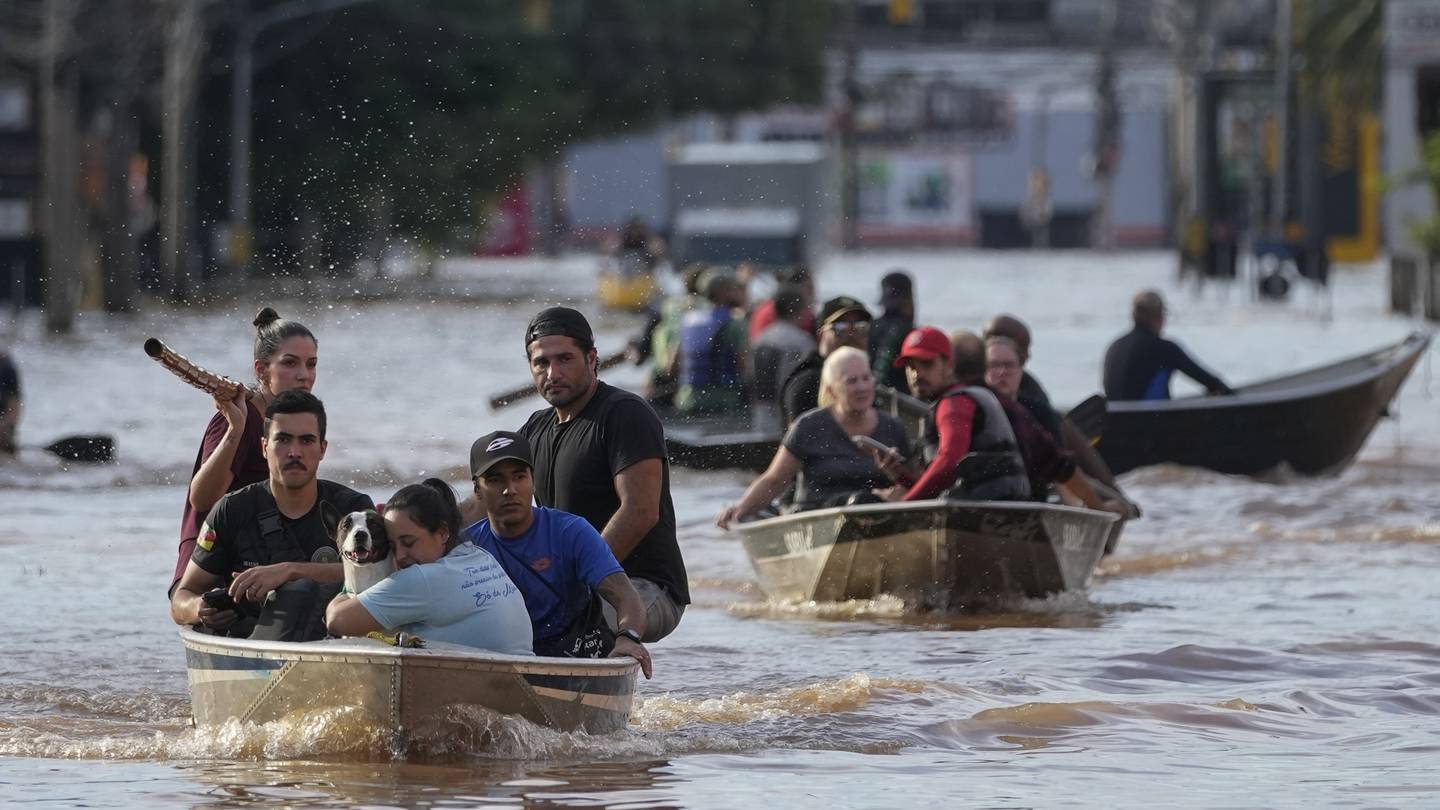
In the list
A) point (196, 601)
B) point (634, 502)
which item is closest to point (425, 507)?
point (196, 601)

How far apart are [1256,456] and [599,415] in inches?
441

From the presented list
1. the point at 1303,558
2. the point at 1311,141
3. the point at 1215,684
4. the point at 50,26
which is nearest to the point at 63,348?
the point at 50,26

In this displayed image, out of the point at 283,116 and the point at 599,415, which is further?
the point at 283,116

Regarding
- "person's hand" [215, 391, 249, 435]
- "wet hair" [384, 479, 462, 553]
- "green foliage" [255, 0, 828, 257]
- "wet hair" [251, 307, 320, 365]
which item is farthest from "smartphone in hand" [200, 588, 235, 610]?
"green foliage" [255, 0, 828, 257]

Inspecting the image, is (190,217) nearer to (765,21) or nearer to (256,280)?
(256,280)

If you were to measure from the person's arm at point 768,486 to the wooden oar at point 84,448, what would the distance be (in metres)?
9.75

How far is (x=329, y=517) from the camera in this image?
8.92m

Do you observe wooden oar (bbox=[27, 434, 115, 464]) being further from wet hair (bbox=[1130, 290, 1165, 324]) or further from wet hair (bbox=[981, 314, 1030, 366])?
wet hair (bbox=[981, 314, 1030, 366])

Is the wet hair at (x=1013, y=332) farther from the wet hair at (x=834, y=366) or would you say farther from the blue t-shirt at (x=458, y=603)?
the blue t-shirt at (x=458, y=603)

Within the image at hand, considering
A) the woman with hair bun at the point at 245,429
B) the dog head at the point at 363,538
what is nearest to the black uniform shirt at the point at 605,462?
the woman with hair bun at the point at 245,429

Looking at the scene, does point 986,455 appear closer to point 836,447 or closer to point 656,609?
point 836,447

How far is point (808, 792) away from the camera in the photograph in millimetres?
9062

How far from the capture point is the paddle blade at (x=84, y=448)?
21812mm

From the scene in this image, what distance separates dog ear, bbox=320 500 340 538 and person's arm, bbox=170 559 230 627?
16.9 inches
